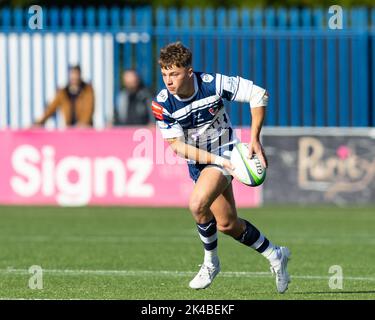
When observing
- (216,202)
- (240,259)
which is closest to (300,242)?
(240,259)

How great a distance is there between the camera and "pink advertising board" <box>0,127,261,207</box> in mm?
18766

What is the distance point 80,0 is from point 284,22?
380 inches

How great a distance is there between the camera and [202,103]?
997cm

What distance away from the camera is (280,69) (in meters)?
21.3

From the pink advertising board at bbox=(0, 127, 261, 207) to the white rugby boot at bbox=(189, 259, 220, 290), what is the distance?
28.0 ft

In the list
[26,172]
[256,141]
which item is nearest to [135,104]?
[26,172]

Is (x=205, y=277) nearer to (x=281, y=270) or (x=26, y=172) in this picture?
(x=281, y=270)

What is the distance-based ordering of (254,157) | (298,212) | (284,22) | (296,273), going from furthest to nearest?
(284,22)
(298,212)
(296,273)
(254,157)

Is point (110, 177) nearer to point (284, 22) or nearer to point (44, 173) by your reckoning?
point (44, 173)

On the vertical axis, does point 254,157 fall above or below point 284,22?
below

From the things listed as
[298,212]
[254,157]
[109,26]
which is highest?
[109,26]

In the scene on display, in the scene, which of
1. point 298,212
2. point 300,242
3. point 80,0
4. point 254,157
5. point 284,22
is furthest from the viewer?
point 80,0

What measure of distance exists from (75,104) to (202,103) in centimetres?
1073

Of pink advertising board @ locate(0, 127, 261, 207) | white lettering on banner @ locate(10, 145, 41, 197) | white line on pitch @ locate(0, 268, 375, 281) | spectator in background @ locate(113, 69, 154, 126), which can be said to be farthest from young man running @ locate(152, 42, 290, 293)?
spectator in background @ locate(113, 69, 154, 126)
